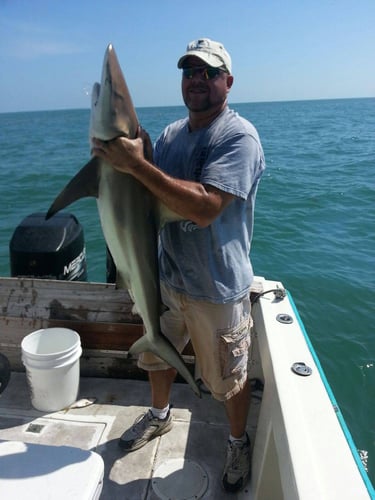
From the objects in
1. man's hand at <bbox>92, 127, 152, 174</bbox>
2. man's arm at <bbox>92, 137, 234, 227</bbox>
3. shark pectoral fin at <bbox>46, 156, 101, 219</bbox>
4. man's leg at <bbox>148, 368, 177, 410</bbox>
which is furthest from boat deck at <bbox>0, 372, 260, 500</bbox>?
man's hand at <bbox>92, 127, 152, 174</bbox>

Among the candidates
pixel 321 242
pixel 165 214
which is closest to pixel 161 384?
pixel 165 214

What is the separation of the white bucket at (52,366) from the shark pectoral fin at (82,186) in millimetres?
1510

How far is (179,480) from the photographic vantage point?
2.80 meters

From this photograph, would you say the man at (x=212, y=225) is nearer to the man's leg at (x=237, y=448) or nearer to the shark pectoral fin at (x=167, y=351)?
the man's leg at (x=237, y=448)

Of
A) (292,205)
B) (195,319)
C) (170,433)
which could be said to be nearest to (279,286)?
(195,319)

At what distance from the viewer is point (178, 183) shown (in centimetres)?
208

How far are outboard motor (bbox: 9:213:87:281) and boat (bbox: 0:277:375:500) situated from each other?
14.7 inches

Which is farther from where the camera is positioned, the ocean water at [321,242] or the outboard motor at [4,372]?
the ocean water at [321,242]

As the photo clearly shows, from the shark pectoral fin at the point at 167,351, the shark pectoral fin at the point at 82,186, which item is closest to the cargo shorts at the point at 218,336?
the shark pectoral fin at the point at 167,351

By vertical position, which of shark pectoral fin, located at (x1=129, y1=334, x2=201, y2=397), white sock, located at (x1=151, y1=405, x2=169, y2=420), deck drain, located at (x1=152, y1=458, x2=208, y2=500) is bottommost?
deck drain, located at (x1=152, y1=458, x2=208, y2=500)

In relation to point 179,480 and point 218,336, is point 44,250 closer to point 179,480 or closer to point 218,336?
point 218,336

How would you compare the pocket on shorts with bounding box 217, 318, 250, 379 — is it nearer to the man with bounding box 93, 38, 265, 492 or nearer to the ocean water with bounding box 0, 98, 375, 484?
the man with bounding box 93, 38, 265, 492

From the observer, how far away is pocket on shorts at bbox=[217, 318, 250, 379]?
261 cm

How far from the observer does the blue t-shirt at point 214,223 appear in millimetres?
2268
